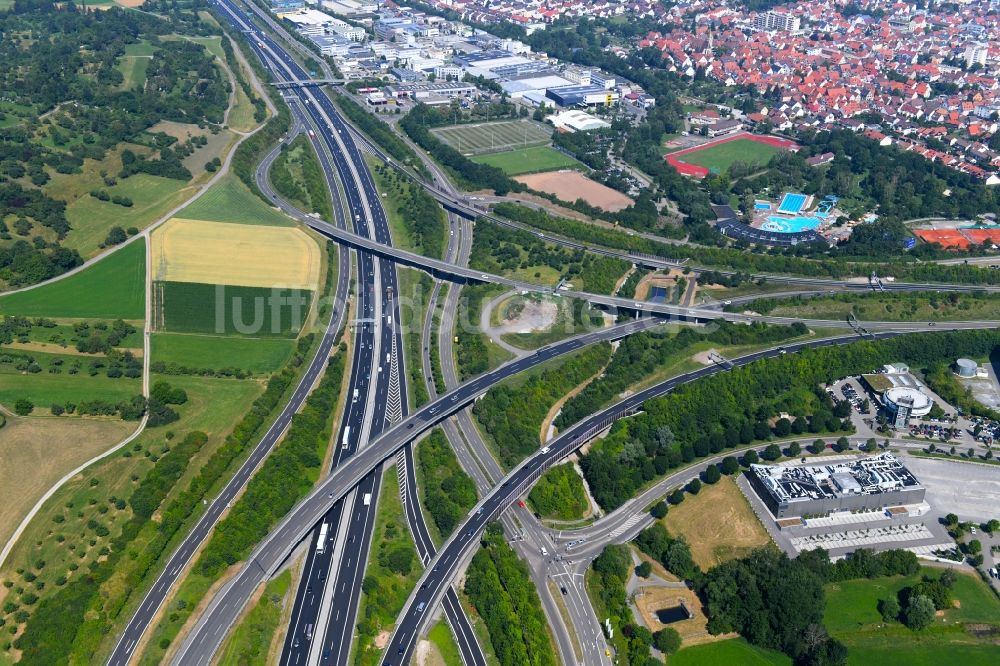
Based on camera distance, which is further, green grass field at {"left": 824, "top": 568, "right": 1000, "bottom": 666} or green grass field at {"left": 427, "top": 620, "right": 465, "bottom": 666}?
green grass field at {"left": 824, "top": 568, "right": 1000, "bottom": 666}

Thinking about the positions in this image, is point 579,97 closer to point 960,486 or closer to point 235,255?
point 235,255

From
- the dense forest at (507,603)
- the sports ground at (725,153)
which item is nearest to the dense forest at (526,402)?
the dense forest at (507,603)

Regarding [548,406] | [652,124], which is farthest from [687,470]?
[652,124]

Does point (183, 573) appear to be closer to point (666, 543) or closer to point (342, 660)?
point (342, 660)

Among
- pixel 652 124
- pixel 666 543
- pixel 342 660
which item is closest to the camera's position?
pixel 342 660

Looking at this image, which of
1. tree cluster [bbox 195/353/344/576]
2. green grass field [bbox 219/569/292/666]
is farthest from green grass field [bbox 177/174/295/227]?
green grass field [bbox 219/569/292/666]

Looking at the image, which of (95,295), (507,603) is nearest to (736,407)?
(507,603)

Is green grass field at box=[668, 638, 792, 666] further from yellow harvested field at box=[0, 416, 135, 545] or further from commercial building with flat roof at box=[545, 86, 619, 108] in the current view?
commercial building with flat roof at box=[545, 86, 619, 108]
